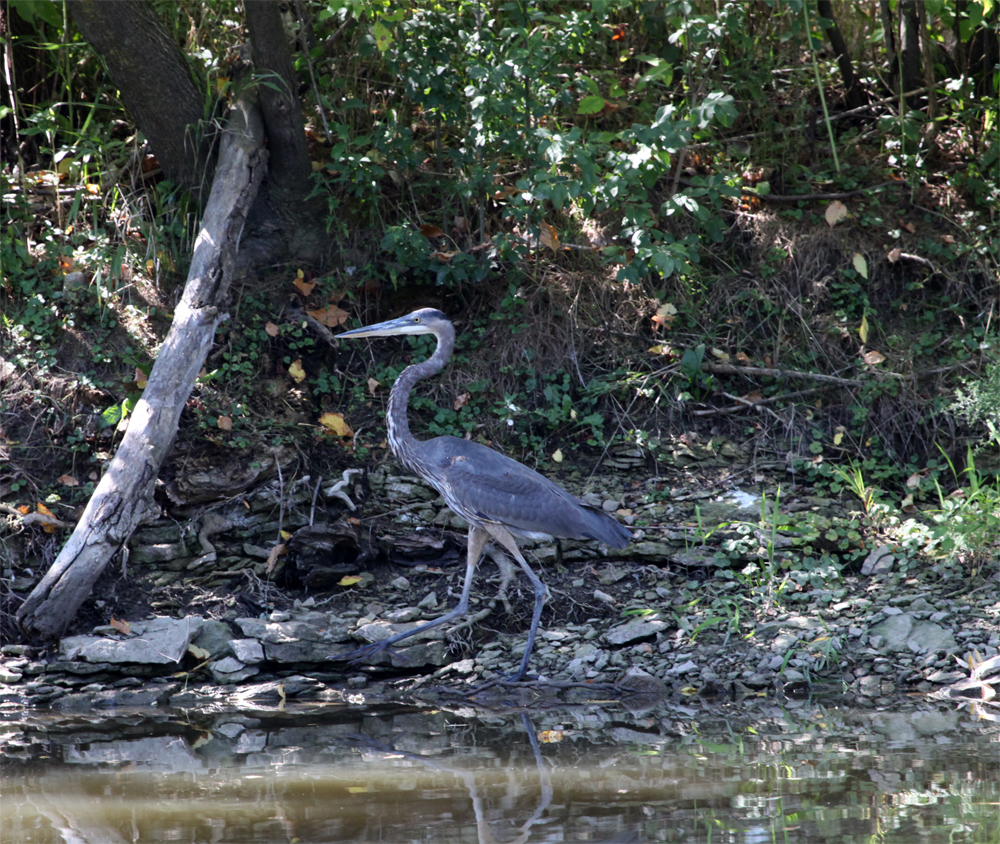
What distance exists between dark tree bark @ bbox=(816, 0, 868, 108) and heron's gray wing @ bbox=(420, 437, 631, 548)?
13.1 ft

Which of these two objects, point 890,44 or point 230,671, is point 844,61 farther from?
point 230,671

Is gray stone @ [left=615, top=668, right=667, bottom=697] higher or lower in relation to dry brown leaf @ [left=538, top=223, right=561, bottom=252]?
lower

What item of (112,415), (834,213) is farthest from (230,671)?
(834,213)

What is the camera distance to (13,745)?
4.05m

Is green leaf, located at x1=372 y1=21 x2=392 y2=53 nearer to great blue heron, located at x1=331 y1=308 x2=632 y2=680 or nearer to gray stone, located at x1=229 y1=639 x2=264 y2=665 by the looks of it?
great blue heron, located at x1=331 y1=308 x2=632 y2=680

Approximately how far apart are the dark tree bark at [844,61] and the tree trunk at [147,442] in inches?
168

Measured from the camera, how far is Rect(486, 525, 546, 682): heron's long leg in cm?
484

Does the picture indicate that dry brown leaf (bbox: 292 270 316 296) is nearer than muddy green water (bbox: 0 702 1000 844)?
No

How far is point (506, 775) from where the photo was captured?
3746 mm

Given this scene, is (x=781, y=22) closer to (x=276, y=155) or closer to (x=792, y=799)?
(x=276, y=155)

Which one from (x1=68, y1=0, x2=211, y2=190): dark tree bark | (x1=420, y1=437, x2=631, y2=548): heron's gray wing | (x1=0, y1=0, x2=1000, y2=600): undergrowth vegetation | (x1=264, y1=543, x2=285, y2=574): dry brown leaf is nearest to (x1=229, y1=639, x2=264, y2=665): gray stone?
(x1=264, y1=543, x2=285, y2=574): dry brown leaf

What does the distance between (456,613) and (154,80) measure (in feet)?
11.8

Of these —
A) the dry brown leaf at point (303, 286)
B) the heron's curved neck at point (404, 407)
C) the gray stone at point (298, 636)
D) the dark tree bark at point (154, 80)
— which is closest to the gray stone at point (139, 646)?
the gray stone at point (298, 636)

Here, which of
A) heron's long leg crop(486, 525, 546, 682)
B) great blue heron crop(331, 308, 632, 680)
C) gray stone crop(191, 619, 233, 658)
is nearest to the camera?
heron's long leg crop(486, 525, 546, 682)
